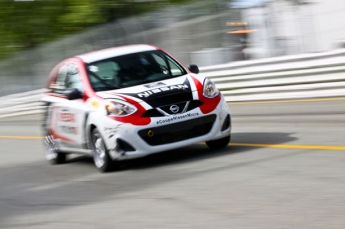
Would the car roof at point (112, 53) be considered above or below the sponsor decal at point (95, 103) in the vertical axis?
above

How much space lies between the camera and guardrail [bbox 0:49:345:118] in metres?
15.3

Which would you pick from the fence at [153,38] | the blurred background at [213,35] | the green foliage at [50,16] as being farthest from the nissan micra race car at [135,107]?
the green foliage at [50,16]

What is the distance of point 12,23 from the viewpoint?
145 feet

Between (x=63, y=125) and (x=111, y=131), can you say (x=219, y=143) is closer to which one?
(x=111, y=131)

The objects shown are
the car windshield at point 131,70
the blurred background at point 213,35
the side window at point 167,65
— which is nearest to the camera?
the car windshield at point 131,70

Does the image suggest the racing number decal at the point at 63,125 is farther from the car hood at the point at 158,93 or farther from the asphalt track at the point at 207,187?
the car hood at the point at 158,93

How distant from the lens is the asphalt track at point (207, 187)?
20.2 ft

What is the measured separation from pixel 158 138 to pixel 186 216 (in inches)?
115

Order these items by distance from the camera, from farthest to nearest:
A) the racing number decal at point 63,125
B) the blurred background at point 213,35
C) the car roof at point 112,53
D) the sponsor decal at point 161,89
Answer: the blurred background at point 213,35 < the car roof at point 112,53 < the racing number decal at point 63,125 < the sponsor decal at point 161,89

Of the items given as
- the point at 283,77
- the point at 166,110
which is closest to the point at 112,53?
the point at 166,110

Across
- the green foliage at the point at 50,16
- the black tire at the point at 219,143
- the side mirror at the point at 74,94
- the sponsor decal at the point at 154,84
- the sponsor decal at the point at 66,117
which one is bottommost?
the green foliage at the point at 50,16

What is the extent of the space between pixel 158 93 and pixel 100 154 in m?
1.08

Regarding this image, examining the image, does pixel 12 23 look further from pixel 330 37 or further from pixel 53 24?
pixel 330 37

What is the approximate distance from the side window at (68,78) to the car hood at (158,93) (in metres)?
0.84
